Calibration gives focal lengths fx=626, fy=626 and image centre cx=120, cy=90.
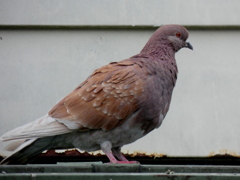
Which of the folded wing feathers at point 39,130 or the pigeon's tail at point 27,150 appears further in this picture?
the pigeon's tail at point 27,150

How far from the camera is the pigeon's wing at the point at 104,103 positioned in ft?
21.1

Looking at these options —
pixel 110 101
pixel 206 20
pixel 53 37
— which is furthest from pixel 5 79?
pixel 206 20

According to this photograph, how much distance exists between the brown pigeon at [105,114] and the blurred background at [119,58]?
1.49 m

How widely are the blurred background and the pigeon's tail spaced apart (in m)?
1.52

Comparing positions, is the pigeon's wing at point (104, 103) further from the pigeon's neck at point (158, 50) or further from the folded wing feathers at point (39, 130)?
the pigeon's neck at point (158, 50)

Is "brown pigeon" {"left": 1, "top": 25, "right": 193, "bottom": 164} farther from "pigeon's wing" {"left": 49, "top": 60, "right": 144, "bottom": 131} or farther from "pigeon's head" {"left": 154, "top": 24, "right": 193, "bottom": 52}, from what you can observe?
"pigeon's head" {"left": 154, "top": 24, "right": 193, "bottom": 52}

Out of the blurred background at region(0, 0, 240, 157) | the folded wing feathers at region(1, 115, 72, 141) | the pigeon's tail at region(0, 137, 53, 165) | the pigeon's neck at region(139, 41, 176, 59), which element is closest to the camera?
the folded wing feathers at region(1, 115, 72, 141)

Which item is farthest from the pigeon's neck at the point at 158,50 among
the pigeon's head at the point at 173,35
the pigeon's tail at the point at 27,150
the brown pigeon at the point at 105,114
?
the pigeon's tail at the point at 27,150

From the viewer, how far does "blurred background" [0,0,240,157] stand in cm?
812

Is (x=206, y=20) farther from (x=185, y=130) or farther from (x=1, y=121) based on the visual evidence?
(x=1, y=121)

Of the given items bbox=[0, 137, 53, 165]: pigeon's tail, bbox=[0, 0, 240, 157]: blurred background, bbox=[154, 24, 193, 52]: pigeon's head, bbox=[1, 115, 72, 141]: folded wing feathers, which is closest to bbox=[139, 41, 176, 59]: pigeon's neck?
bbox=[154, 24, 193, 52]: pigeon's head

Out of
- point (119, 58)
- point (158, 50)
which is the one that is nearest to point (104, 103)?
point (158, 50)

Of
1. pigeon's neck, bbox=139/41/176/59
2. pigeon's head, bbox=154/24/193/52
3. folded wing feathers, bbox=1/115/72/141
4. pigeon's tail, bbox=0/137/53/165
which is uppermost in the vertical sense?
pigeon's head, bbox=154/24/193/52

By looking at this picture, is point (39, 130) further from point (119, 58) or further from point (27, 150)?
point (119, 58)
